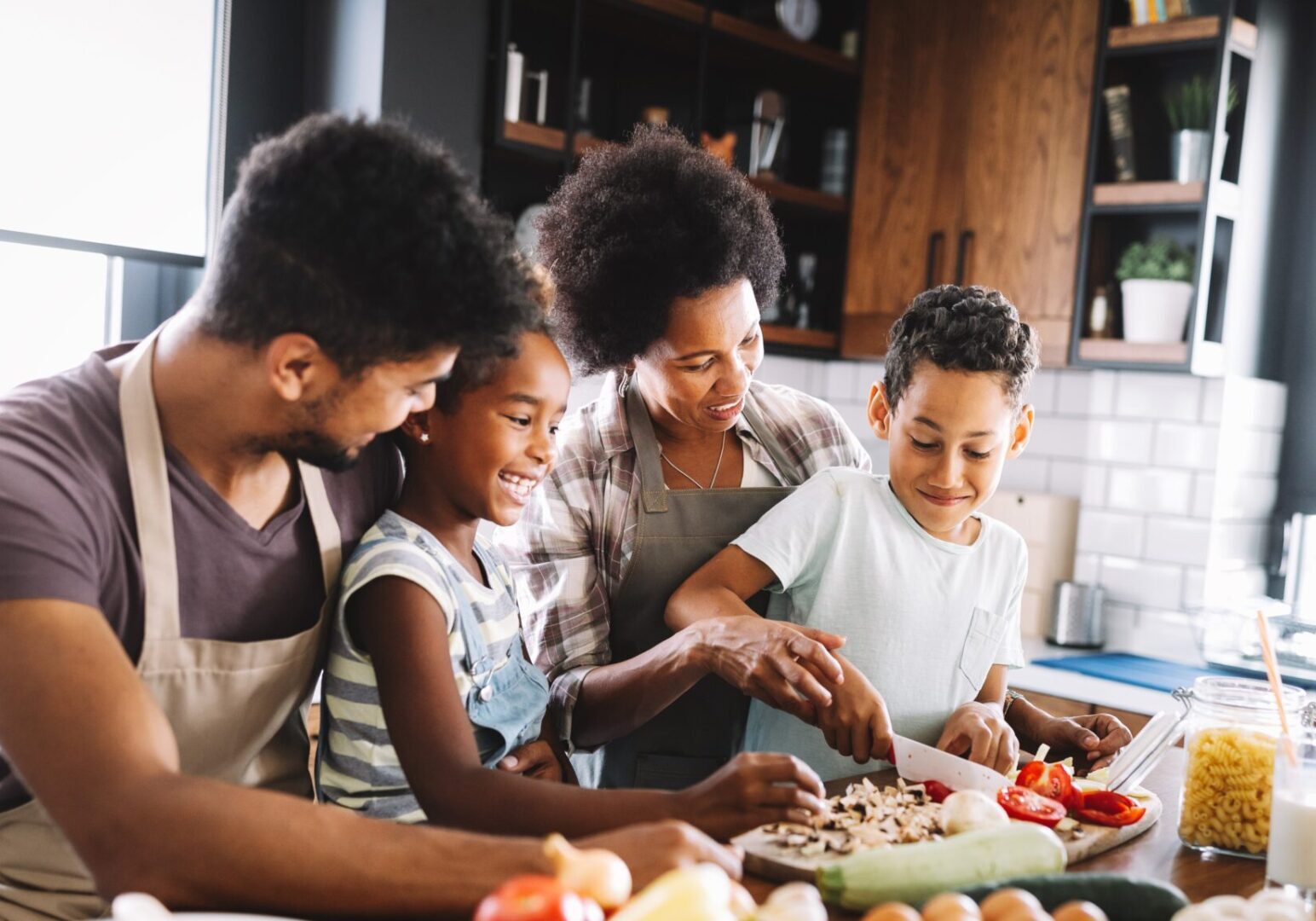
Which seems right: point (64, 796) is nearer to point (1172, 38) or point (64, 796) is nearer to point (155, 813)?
point (155, 813)

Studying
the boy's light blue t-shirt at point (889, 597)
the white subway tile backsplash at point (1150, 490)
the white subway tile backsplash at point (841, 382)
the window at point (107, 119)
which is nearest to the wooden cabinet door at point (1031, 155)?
the white subway tile backsplash at point (1150, 490)

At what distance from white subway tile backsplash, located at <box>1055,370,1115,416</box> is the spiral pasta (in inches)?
90.3

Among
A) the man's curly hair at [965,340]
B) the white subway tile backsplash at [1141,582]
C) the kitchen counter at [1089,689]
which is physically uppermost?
the man's curly hair at [965,340]

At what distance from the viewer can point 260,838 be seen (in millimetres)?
933

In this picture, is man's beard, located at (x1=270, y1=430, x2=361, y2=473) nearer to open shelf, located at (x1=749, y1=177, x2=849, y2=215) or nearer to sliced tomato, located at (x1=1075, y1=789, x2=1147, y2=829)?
sliced tomato, located at (x1=1075, y1=789, x2=1147, y2=829)

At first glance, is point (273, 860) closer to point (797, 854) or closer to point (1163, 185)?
point (797, 854)

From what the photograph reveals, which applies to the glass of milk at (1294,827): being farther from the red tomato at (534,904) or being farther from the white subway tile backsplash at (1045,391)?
the white subway tile backsplash at (1045,391)

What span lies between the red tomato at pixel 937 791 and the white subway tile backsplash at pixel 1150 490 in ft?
7.29

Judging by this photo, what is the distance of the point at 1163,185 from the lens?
10.2ft

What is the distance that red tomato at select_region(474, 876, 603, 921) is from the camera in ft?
2.58

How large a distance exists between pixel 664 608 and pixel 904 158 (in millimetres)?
2291

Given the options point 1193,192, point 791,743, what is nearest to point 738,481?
point 791,743

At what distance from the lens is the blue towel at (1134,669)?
289 centimetres

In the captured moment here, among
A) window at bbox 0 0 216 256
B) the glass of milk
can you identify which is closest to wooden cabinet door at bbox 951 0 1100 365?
window at bbox 0 0 216 256
